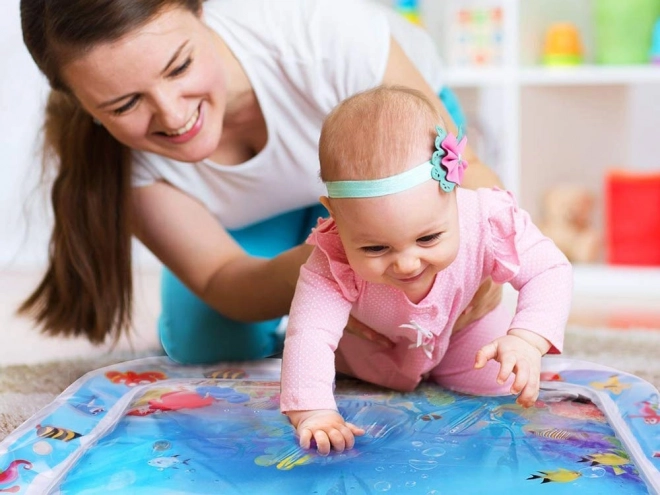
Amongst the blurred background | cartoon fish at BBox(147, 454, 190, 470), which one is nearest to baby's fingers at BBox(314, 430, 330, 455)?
cartoon fish at BBox(147, 454, 190, 470)

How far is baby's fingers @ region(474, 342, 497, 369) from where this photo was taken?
0.88 meters

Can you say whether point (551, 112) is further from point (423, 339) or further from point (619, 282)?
point (423, 339)

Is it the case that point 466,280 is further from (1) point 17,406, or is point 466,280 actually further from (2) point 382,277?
(1) point 17,406

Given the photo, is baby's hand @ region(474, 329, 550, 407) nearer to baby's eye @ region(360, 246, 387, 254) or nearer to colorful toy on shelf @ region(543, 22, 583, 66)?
baby's eye @ region(360, 246, 387, 254)

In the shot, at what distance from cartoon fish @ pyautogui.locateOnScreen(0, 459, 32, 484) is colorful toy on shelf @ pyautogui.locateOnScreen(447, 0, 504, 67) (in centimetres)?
170

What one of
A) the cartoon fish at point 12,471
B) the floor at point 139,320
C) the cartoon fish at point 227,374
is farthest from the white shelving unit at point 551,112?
the cartoon fish at point 12,471

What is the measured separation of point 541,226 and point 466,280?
149 centimetres

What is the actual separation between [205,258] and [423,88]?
0.39 metres

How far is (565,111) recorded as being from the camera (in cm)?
247

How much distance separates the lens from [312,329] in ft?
3.21

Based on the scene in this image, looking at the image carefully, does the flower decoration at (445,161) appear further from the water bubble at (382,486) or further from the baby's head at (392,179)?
the water bubble at (382,486)

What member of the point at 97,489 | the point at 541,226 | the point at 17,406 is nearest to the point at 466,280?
the point at 97,489

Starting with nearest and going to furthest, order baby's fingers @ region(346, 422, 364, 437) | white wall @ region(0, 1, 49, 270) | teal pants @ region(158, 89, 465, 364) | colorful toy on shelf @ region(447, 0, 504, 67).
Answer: baby's fingers @ region(346, 422, 364, 437) → teal pants @ region(158, 89, 465, 364) → colorful toy on shelf @ region(447, 0, 504, 67) → white wall @ region(0, 1, 49, 270)

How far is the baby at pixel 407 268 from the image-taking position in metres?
0.86
